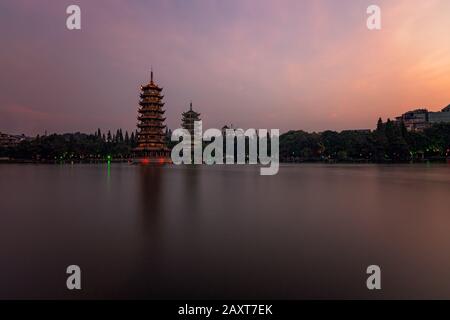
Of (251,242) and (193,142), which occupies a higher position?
(193,142)

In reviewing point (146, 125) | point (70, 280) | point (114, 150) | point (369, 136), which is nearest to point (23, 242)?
point (70, 280)

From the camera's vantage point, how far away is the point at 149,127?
7594 centimetres

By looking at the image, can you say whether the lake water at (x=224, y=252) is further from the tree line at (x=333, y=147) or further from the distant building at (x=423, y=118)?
the distant building at (x=423, y=118)

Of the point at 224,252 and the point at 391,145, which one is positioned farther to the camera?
the point at 391,145

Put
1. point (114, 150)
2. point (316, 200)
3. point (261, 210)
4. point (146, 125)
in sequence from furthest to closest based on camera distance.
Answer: point (114, 150) < point (146, 125) < point (316, 200) < point (261, 210)

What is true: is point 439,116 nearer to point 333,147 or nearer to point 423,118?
point 423,118

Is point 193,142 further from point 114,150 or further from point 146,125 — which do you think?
point 114,150

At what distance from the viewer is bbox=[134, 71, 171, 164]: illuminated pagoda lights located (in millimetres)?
75938

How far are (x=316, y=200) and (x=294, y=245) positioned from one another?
10049 millimetres

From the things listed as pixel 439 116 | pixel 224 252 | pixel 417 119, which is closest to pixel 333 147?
pixel 417 119

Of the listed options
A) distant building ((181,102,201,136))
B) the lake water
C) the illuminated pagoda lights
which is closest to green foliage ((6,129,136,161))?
A: distant building ((181,102,201,136))

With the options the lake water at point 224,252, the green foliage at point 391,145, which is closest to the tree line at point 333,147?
the green foliage at point 391,145

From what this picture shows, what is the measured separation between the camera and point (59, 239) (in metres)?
9.19
